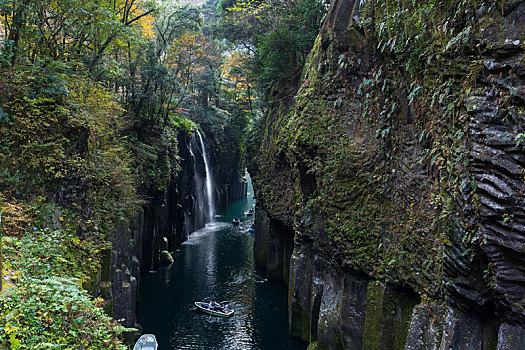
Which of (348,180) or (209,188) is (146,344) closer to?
(348,180)

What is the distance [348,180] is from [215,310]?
1025 centimetres

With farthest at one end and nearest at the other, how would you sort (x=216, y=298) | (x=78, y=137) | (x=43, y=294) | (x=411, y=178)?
(x=216, y=298) < (x=78, y=137) < (x=411, y=178) < (x=43, y=294)

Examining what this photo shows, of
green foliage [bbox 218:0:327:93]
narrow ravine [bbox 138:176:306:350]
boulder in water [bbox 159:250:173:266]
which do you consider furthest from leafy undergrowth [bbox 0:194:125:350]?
boulder in water [bbox 159:250:173:266]

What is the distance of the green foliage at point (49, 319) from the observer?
546cm

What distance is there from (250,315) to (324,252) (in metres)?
7.00

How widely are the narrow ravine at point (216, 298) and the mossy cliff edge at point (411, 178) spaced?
2.58 metres

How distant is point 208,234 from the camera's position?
38.6 metres

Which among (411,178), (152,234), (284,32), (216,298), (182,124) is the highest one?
(284,32)

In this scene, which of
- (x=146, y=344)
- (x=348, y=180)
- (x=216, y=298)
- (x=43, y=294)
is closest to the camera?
(x=43, y=294)

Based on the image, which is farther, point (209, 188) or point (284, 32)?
point (209, 188)

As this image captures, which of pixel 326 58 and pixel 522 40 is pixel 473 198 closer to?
pixel 522 40

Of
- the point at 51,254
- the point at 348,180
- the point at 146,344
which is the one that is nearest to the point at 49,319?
the point at 51,254

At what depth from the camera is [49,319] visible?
592cm

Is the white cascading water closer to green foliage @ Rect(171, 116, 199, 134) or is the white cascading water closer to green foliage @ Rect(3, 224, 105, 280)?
green foliage @ Rect(171, 116, 199, 134)
